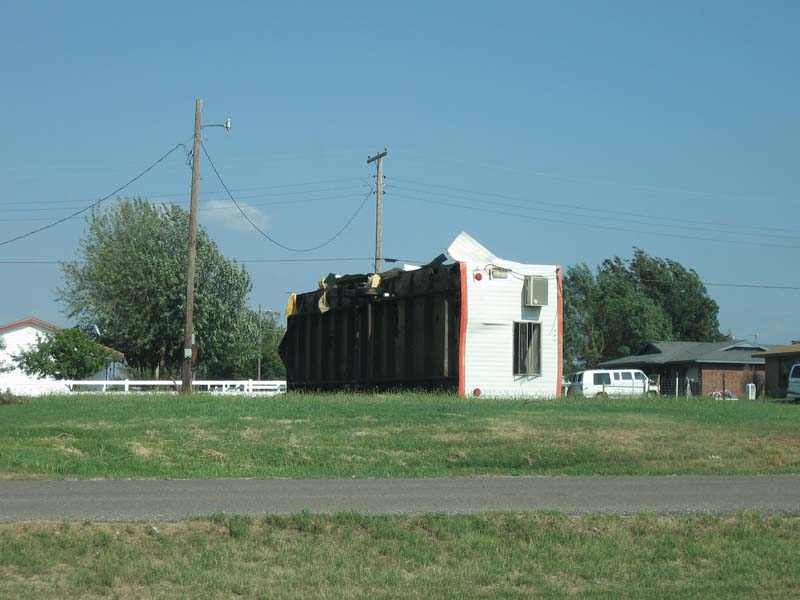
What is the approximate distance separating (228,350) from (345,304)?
913 inches

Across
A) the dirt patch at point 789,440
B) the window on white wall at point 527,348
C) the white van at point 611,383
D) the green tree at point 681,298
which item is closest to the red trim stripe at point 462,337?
the window on white wall at point 527,348

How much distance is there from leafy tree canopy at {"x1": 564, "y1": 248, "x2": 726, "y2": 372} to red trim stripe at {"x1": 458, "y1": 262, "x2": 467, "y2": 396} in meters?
54.5

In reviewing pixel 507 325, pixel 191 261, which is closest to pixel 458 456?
pixel 507 325

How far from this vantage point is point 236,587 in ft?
27.8

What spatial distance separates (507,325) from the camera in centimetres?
2873

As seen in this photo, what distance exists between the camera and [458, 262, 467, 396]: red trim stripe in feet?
91.0

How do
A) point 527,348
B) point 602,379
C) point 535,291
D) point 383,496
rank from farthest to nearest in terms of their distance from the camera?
point 602,379 < point 527,348 < point 535,291 < point 383,496

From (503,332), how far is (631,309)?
54403 mm

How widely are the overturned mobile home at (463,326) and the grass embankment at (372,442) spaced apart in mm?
5091

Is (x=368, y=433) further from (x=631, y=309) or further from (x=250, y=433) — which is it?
(x=631, y=309)

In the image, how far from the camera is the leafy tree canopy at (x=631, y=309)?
81.4 meters

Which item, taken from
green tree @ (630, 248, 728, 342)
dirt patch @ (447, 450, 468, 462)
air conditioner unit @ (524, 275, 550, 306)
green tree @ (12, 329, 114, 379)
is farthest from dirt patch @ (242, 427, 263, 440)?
green tree @ (630, 248, 728, 342)

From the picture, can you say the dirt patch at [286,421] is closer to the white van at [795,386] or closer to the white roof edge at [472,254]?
the white roof edge at [472,254]

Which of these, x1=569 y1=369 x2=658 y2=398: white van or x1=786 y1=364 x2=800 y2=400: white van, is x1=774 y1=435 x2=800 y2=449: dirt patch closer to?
x1=786 y1=364 x2=800 y2=400: white van
